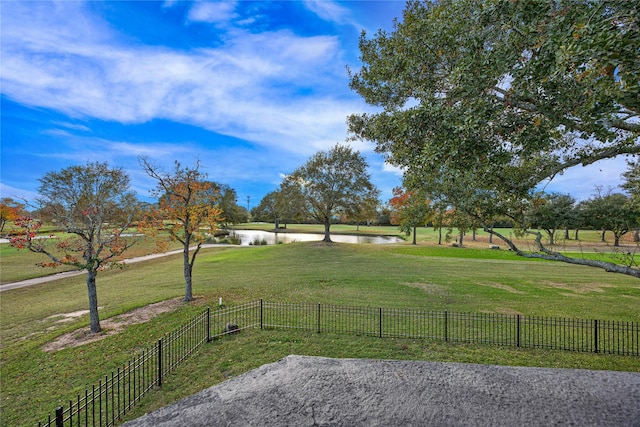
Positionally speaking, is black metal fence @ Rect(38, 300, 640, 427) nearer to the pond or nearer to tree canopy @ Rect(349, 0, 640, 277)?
tree canopy @ Rect(349, 0, 640, 277)

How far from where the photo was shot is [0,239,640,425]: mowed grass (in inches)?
323

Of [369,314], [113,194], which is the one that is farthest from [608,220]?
[113,194]

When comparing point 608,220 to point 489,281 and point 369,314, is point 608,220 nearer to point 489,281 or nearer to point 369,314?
point 489,281

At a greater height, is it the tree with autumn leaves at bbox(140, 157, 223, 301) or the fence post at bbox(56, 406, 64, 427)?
the tree with autumn leaves at bbox(140, 157, 223, 301)

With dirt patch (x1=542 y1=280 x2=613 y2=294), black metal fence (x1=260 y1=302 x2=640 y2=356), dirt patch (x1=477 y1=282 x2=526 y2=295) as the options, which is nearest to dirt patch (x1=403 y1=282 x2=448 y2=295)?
dirt patch (x1=477 y1=282 x2=526 y2=295)

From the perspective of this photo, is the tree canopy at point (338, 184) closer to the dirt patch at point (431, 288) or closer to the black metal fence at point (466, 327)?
the dirt patch at point (431, 288)

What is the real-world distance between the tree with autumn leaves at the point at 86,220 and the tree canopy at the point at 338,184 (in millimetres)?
23474

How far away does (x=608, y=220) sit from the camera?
3853 cm

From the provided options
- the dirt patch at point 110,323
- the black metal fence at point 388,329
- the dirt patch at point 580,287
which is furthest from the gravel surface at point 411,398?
the dirt patch at point 580,287

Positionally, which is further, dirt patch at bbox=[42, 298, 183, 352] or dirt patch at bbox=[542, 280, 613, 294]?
dirt patch at bbox=[542, 280, 613, 294]

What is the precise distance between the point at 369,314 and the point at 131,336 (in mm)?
9462

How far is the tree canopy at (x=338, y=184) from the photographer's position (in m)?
39.8

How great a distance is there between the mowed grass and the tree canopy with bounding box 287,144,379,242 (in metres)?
10.9

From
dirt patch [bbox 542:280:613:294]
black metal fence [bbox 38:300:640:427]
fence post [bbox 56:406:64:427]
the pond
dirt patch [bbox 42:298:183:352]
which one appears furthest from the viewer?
the pond
